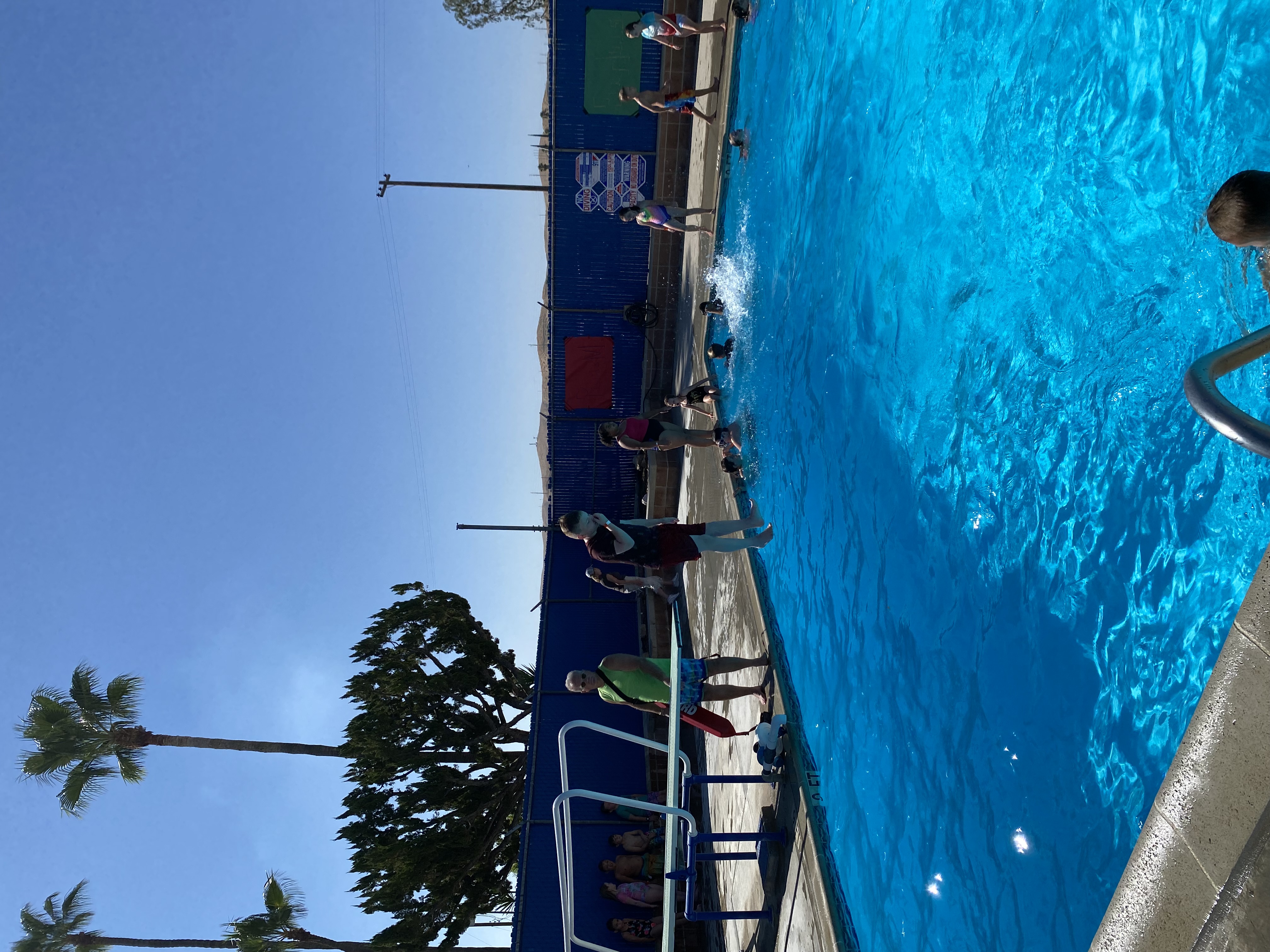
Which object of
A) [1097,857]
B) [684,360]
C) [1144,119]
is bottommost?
[1097,857]

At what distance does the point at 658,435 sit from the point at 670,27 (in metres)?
7.06

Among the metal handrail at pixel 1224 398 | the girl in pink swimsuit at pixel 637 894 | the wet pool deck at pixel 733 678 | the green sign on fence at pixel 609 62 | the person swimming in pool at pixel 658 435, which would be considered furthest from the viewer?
the green sign on fence at pixel 609 62

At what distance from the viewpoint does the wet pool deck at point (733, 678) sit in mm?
7199

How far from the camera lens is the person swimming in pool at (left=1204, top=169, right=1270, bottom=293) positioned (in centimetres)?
228

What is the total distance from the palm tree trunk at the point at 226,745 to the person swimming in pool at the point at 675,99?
12.7 meters

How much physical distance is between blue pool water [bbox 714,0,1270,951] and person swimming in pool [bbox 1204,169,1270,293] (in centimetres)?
163

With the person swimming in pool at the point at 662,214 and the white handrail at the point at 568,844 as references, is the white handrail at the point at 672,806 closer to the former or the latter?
the white handrail at the point at 568,844

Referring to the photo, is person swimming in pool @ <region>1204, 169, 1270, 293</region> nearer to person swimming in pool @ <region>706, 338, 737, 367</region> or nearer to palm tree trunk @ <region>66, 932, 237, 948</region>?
person swimming in pool @ <region>706, 338, 737, 367</region>

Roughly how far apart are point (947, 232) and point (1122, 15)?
1906 millimetres

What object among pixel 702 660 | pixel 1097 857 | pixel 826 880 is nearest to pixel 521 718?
pixel 702 660

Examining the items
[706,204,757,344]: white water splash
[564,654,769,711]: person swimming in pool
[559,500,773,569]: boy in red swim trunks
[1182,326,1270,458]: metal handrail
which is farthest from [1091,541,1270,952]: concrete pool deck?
[706,204,757,344]: white water splash

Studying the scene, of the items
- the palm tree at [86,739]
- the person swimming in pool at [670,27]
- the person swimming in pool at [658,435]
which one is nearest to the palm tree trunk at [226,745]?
the palm tree at [86,739]

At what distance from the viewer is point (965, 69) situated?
6223 mm

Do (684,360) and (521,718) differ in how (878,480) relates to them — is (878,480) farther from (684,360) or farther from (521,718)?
(521,718)
